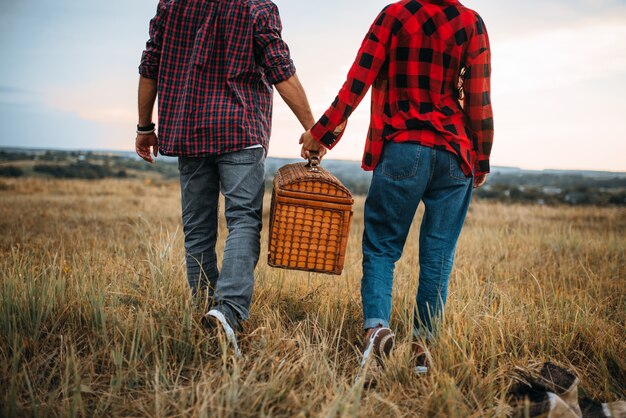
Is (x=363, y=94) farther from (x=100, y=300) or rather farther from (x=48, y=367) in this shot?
(x=48, y=367)

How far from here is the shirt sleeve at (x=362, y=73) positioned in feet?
8.43

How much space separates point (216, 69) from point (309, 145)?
73cm

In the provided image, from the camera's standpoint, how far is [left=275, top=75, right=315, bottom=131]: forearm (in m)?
2.81

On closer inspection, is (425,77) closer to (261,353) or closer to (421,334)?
(421,334)

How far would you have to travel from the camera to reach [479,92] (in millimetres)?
2658

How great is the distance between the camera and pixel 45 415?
1.77 metres

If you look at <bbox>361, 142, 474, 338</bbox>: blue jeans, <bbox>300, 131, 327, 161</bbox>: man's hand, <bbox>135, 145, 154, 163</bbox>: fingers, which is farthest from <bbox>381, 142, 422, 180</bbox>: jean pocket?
<bbox>135, 145, 154, 163</bbox>: fingers

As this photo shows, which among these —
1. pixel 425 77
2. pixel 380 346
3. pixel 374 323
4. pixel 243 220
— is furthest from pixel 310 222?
pixel 425 77

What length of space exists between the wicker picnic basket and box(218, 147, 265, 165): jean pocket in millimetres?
208

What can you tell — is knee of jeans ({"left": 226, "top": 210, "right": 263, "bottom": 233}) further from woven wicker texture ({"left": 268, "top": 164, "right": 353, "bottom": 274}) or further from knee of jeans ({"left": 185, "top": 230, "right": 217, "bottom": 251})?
knee of jeans ({"left": 185, "top": 230, "right": 217, "bottom": 251})

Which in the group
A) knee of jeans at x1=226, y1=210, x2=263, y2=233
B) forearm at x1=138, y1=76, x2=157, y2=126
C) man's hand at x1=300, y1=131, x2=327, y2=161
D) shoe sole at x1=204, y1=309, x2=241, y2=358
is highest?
forearm at x1=138, y1=76, x2=157, y2=126

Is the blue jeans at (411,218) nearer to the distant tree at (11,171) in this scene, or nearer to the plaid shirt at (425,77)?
the plaid shirt at (425,77)

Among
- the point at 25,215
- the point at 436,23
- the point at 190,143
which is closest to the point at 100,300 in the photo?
the point at 190,143

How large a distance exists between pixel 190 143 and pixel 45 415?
158 centimetres
